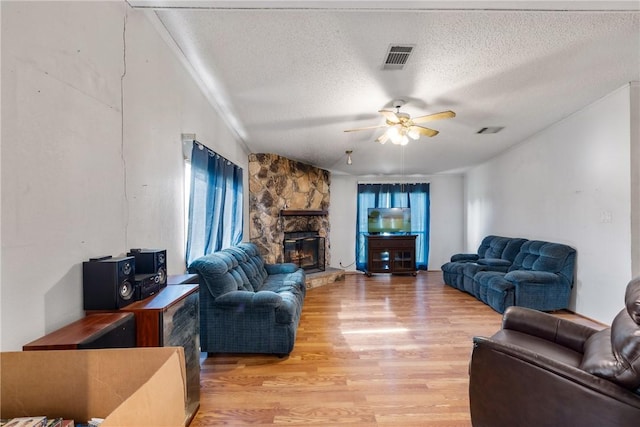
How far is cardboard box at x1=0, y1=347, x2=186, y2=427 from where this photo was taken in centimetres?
58

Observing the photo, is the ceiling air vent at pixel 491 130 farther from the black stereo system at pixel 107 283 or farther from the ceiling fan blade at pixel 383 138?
the black stereo system at pixel 107 283

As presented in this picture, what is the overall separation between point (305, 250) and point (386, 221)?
199 cm

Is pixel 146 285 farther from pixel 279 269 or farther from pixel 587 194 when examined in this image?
pixel 587 194

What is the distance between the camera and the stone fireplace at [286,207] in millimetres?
4820

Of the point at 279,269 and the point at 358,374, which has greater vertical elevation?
the point at 279,269

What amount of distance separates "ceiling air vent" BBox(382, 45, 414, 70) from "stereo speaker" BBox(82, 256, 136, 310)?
84.2 inches

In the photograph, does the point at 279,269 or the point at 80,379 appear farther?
the point at 279,269

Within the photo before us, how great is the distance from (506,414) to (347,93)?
2579 mm

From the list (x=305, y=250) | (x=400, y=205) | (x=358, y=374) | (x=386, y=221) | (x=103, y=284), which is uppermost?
(x=400, y=205)

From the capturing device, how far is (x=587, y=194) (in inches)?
135

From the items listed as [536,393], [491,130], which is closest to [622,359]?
[536,393]

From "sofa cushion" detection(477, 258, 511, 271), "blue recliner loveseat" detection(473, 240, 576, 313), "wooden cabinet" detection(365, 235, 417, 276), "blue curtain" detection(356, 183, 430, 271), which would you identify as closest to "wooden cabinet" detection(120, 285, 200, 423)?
"blue recliner loveseat" detection(473, 240, 576, 313)

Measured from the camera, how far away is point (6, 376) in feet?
2.12

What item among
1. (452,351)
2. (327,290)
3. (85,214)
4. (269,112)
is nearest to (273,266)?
(327,290)
